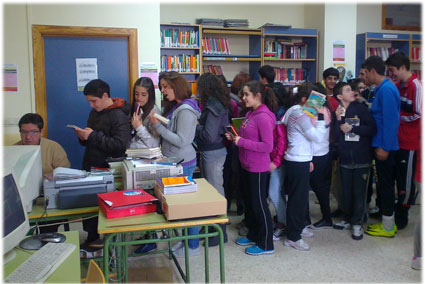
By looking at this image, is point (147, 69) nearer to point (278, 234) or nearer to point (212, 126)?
point (212, 126)

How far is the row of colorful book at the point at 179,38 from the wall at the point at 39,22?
1.32 metres

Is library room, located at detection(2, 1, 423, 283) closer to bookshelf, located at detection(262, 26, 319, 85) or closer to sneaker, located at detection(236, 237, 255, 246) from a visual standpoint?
sneaker, located at detection(236, 237, 255, 246)

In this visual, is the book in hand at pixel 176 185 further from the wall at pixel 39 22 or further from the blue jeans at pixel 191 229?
the wall at pixel 39 22

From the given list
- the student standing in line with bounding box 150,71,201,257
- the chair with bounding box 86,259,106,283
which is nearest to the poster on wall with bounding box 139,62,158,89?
the student standing in line with bounding box 150,71,201,257

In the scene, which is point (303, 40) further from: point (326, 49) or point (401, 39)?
point (401, 39)

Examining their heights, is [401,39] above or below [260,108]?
above

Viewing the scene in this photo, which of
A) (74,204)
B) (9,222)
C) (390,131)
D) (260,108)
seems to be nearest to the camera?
(9,222)

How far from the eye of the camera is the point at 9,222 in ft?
5.52

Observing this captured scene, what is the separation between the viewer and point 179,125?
2896 mm

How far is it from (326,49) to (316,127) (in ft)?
10.2

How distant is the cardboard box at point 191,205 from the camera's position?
2.00m

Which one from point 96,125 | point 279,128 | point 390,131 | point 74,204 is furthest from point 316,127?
point 74,204

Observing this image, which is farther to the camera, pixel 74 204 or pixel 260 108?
pixel 260 108

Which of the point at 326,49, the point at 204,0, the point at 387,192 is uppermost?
the point at 204,0
